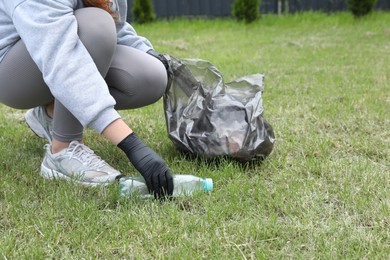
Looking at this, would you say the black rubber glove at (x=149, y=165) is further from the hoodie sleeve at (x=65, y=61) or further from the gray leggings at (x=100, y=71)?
the gray leggings at (x=100, y=71)

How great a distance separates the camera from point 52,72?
5.57 ft

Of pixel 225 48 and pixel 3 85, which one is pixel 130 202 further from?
pixel 225 48

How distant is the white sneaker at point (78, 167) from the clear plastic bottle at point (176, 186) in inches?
4.0

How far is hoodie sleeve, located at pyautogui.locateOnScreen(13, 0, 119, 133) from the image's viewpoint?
1.67 meters

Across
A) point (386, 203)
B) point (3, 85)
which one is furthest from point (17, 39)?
point (386, 203)

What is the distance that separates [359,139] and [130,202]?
1214mm

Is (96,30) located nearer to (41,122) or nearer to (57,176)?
(57,176)

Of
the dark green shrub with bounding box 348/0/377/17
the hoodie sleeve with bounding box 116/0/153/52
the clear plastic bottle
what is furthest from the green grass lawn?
the dark green shrub with bounding box 348/0/377/17

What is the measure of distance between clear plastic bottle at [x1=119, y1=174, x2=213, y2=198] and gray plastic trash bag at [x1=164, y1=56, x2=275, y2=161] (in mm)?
272

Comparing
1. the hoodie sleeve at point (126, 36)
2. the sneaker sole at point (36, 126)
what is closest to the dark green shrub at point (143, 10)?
the sneaker sole at point (36, 126)

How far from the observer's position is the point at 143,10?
391 inches

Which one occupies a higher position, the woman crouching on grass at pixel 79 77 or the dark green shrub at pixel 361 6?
the woman crouching on grass at pixel 79 77

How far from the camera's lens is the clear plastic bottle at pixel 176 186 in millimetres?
1761

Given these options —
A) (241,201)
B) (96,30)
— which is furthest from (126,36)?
(241,201)
